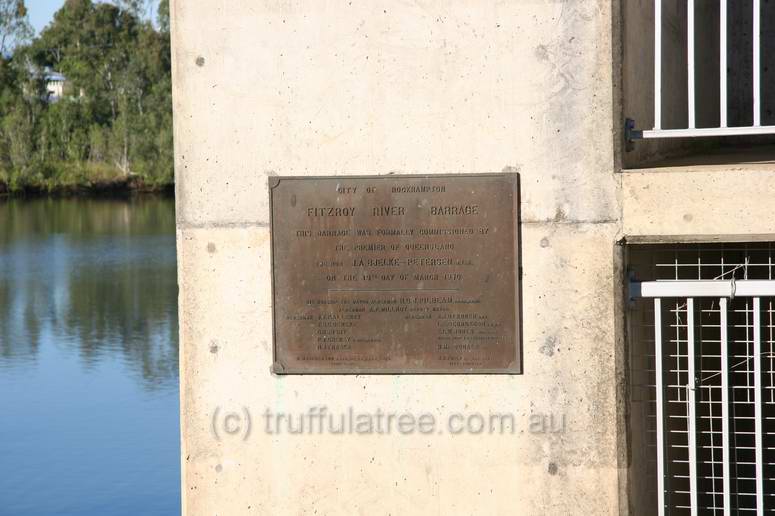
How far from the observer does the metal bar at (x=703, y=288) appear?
5.44 metres

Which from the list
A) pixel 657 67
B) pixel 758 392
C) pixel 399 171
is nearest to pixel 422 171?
pixel 399 171

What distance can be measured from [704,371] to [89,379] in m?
12.4

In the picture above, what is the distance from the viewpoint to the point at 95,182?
69.4 m

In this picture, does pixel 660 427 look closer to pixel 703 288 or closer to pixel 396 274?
pixel 703 288

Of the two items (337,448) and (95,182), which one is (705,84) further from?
(95,182)

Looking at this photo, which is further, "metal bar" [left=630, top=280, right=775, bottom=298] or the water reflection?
the water reflection

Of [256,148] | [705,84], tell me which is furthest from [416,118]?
[705,84]

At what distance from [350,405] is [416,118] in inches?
50.8

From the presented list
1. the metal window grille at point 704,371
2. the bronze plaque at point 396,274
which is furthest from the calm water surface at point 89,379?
the bronze plaque at point 396,274

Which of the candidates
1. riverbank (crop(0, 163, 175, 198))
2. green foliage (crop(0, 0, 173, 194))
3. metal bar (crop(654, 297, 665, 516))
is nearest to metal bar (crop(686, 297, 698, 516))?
metal bar (crop(654, 297, 665, 516))

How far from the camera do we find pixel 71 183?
2692 inches

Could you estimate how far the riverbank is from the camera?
68062 millimetres

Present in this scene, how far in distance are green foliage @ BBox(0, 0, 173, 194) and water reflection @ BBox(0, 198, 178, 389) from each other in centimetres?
2040

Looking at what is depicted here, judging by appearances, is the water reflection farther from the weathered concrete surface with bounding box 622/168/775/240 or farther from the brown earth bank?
the brown earth bank
